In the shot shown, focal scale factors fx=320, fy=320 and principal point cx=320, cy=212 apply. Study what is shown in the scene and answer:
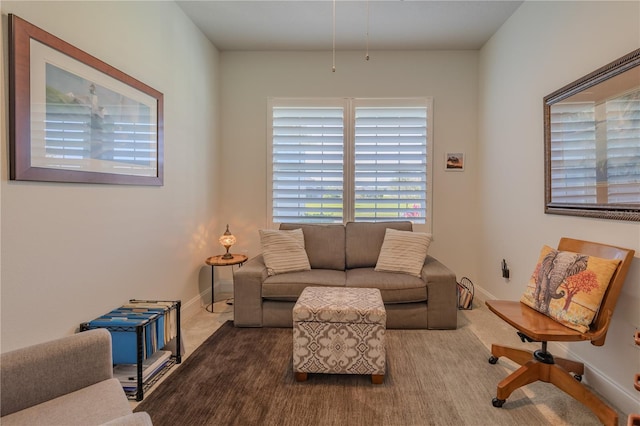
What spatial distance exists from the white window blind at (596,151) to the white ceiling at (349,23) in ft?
4.63

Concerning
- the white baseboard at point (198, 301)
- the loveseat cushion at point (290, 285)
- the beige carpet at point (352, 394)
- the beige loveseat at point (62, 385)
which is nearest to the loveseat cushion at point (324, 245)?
the loveseat cushion at point (290, 285)

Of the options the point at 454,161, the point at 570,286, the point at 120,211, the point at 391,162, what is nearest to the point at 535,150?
the point at 454,161

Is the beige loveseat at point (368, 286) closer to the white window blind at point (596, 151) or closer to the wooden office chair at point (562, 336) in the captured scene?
the wooden office chair at point (562, 336)

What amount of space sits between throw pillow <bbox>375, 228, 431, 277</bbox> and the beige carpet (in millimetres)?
772

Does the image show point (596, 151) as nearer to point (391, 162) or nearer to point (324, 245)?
point (391, 162)

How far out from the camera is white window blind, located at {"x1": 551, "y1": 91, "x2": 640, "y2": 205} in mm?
1770

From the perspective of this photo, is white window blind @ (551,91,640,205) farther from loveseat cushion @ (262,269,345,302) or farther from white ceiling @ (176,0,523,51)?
loveseat cushion @ (262,269,345,302)

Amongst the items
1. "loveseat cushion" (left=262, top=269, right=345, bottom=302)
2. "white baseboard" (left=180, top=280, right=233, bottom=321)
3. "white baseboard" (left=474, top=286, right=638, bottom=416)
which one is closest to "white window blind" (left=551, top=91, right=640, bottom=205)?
"white baseboard" (left=474, top=286, right=638, bottom=416)

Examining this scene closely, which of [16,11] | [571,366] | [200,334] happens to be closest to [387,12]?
[16,11]

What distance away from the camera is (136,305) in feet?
7.41

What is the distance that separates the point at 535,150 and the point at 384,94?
1.85 meters

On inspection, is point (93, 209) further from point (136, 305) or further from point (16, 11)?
point (16, 11)

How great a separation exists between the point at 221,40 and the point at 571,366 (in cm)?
440

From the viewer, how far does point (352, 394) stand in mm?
1956
